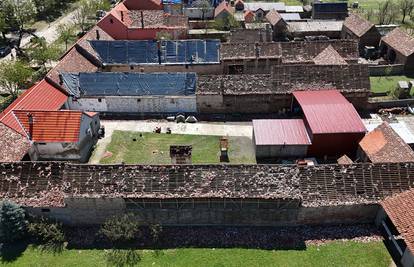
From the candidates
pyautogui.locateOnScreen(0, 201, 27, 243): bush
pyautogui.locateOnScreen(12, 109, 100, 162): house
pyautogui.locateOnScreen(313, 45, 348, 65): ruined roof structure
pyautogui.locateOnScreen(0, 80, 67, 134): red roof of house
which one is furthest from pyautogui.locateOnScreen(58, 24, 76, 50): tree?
pyautogui.locateOnScreen(0, 201, 27, 243): bush

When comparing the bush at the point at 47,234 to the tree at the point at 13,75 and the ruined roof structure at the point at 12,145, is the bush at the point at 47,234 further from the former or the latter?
the tree at the point at 13,75

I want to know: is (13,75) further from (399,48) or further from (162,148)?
(399,48)

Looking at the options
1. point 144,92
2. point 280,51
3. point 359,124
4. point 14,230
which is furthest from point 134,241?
point 280,51

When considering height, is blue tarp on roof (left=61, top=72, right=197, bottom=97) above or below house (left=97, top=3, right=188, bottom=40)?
below

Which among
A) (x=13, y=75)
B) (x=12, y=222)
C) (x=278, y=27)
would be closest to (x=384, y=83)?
(x=278, y=27)

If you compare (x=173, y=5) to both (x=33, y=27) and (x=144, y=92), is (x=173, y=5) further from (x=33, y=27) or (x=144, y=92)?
(x=144, y=92)

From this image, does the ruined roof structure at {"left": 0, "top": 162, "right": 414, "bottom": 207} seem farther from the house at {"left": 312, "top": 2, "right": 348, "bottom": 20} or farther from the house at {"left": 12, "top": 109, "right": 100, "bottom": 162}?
the house at {"left": 312, "top": 2, "right": 348, "bottom": 20}
